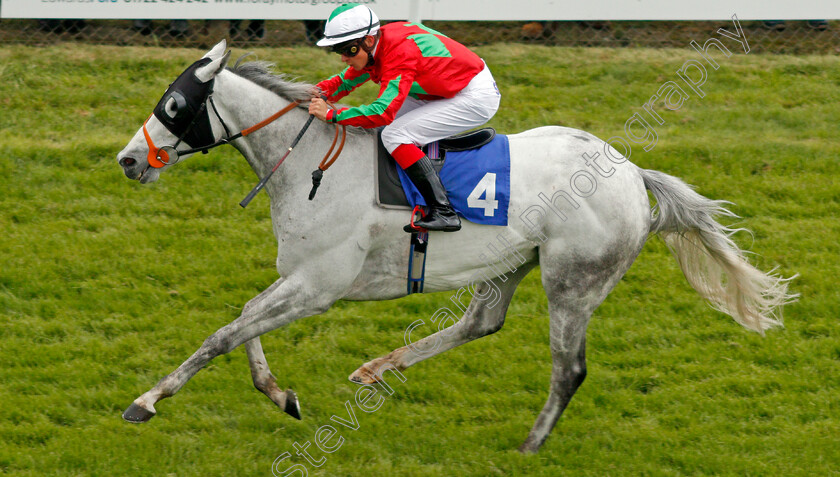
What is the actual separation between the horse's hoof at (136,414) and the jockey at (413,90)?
1677mm

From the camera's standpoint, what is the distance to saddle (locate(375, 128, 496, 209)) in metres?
5.14

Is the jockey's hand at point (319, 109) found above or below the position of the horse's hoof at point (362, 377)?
above

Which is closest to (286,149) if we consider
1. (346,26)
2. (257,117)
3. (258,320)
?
(257,117)

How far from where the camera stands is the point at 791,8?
1037cm

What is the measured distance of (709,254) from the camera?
5.77 metres

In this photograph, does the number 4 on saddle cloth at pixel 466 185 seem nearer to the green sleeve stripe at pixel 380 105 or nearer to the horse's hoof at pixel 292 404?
the green sleeve stripe at pixel 380 105

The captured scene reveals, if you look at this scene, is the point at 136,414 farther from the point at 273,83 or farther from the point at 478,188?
the point at 478,188

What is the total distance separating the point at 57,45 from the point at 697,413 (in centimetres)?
778

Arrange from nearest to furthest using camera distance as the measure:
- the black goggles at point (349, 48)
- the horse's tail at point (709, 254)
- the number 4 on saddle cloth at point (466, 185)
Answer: the black goggles at point (349, 48)
the number 4 on saddle cloth at point (466, 185)
the horse's tail at point (709, 254)

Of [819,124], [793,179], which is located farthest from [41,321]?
[819,124]

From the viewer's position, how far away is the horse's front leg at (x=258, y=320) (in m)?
4.97

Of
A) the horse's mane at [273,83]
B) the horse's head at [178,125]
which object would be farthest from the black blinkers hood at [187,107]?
the horse's mane at [273,83]

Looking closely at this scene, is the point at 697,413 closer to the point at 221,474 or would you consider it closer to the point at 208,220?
the point at 221,474

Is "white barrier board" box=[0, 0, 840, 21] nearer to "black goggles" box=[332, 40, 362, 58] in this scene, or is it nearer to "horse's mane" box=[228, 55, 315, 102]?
"horse's mane" box=[228, 55, 315, 102]
